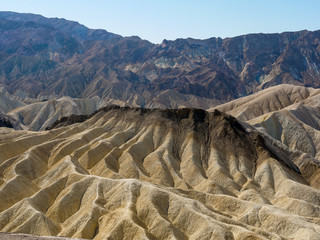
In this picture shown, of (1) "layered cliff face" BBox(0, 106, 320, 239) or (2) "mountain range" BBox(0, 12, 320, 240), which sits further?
(1) "layered cliff face" BBox(0, 106, 320, 239)

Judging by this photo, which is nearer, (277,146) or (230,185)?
(230,185)

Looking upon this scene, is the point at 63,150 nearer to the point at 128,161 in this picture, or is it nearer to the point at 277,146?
the point at 128,161

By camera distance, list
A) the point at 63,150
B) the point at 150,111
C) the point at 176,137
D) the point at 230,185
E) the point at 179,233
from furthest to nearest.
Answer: the point at 150,111 → the point at 176,137 → the point at 63,150 → the point at 230,185 → the point at 179,233

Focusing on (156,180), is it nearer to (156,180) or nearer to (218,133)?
(156,180)

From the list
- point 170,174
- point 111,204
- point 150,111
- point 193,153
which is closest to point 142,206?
point 111,204

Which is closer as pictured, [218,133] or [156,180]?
[156,180]

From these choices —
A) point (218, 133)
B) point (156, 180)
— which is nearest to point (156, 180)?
point (156, 180)

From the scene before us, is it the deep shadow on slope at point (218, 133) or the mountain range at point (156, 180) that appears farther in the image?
the deep shadow on slope at point (218, 133)

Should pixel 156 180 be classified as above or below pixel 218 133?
below
